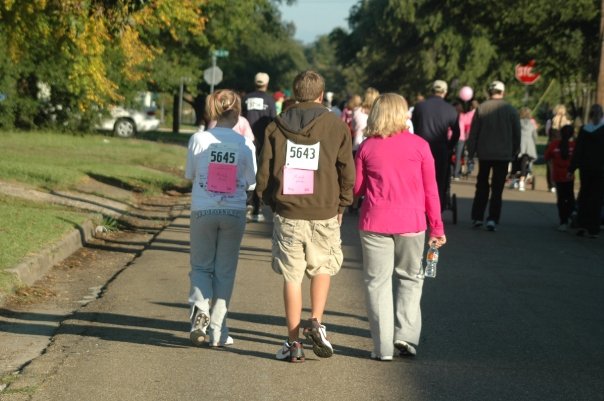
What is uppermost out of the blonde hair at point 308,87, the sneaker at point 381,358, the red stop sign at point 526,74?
the red stop sign at point 526,74

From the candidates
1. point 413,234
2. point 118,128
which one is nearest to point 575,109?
point 118,128

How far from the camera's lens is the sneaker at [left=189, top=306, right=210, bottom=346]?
7.71 meters

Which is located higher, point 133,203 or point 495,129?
point 495,129

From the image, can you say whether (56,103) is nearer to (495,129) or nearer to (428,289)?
(495,129)

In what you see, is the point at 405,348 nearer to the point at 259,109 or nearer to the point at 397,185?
the point at 397,185

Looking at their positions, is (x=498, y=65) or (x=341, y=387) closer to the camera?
(x=341, y=387)

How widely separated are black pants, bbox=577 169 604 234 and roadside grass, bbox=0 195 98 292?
6598 millimetres

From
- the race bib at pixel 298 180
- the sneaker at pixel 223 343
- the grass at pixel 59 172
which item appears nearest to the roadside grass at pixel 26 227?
the grass at pixel 59 172

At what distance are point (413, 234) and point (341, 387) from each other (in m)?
1.29

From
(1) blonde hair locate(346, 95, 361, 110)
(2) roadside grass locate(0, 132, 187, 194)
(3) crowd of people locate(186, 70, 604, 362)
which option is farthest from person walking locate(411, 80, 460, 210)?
(3) crowd of people locate(186, 70, 604, 362)

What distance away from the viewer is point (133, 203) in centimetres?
1919

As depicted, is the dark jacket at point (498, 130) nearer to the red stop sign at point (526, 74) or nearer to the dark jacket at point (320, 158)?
the dark jacket at point (320, 158)

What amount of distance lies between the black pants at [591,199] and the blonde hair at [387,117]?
8.91 m

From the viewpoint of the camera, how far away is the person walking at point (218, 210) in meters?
7.94
